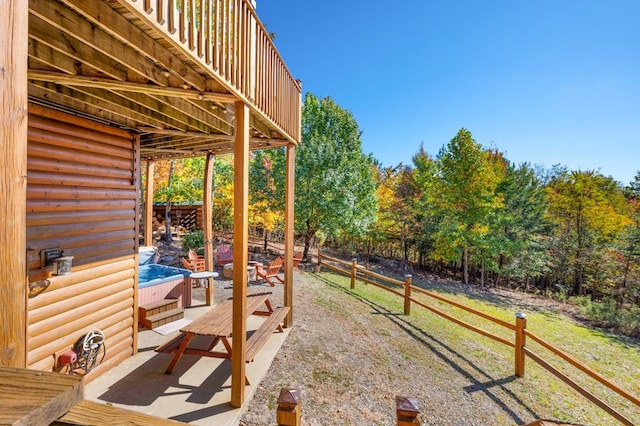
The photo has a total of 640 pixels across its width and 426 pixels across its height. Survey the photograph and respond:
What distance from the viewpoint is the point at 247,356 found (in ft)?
10.9

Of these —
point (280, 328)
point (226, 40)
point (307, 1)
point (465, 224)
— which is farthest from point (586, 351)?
point (307, 1)

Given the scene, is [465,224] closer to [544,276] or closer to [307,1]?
[544,276]

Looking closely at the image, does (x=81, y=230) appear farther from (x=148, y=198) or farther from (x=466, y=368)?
(x=466, y=368)

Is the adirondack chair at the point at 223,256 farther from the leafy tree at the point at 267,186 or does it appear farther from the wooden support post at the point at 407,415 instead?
the wooden support post at the point at 407,415

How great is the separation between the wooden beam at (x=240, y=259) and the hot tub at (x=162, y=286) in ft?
10.2

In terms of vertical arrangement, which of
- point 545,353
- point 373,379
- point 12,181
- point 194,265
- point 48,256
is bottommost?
point 545,353

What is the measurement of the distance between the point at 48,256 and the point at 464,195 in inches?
590

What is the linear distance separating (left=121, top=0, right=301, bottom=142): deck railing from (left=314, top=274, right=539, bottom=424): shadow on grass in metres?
5.29

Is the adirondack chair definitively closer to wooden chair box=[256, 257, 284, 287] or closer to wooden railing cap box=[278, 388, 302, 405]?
wooden chair box=[256, 257, 284, 287]

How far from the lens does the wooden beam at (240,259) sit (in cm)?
312

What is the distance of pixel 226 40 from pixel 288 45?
11648 mm

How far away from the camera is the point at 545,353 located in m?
6.82

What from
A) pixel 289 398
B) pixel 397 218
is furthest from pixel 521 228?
pixel 289 398

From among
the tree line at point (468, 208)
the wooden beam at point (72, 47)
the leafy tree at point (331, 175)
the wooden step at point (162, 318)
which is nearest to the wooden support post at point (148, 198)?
the wooden step at point (162, 318)
